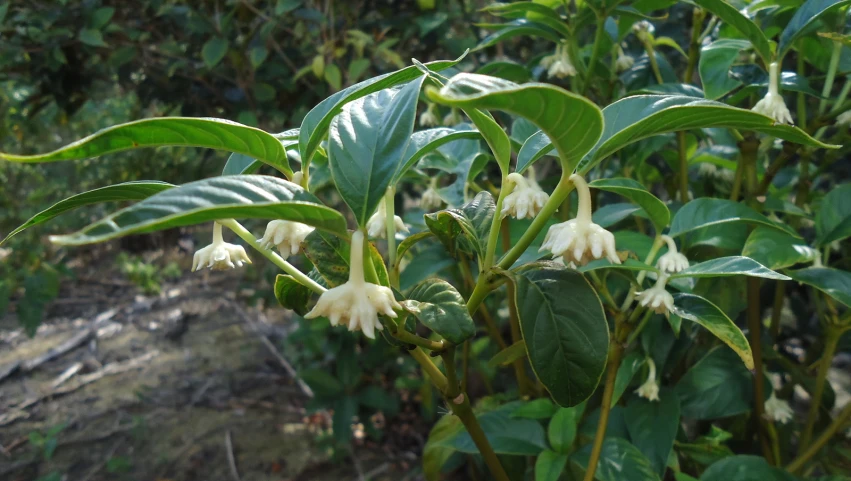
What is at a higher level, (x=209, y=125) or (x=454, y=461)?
(x=209, y=125)

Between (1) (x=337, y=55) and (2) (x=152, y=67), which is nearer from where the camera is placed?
(1) (x=337, y=55)

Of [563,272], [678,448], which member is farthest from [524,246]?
[678,448]

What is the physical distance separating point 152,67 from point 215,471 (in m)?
1.20

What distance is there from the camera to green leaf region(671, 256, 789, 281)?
1.63ft

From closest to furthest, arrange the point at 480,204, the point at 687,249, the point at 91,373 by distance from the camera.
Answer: the point at 480,204 → the point at 687,249 → the point at 91,373

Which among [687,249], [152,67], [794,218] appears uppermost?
[152,67]

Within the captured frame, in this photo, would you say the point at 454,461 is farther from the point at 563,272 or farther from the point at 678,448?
the point at 563,272

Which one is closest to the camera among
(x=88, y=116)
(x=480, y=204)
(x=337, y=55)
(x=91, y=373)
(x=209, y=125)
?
(x=209, y=125)

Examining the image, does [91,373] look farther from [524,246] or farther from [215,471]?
[524,246]

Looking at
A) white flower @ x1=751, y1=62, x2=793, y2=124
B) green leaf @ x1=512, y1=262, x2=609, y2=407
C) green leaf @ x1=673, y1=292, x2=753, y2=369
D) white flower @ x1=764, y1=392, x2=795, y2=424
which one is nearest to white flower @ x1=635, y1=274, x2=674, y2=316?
green leaf @ x1=673, y1=292, x2=753, y2=369

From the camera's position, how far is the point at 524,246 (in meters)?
0.45

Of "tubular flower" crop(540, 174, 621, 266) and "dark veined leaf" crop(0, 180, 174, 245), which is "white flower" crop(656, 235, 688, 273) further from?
"dark veined leaf" crop(0, 180, 174, 245)

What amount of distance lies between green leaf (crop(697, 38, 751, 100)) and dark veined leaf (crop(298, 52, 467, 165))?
41 centimetres

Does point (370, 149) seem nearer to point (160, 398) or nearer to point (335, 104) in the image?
point (335, 104)
